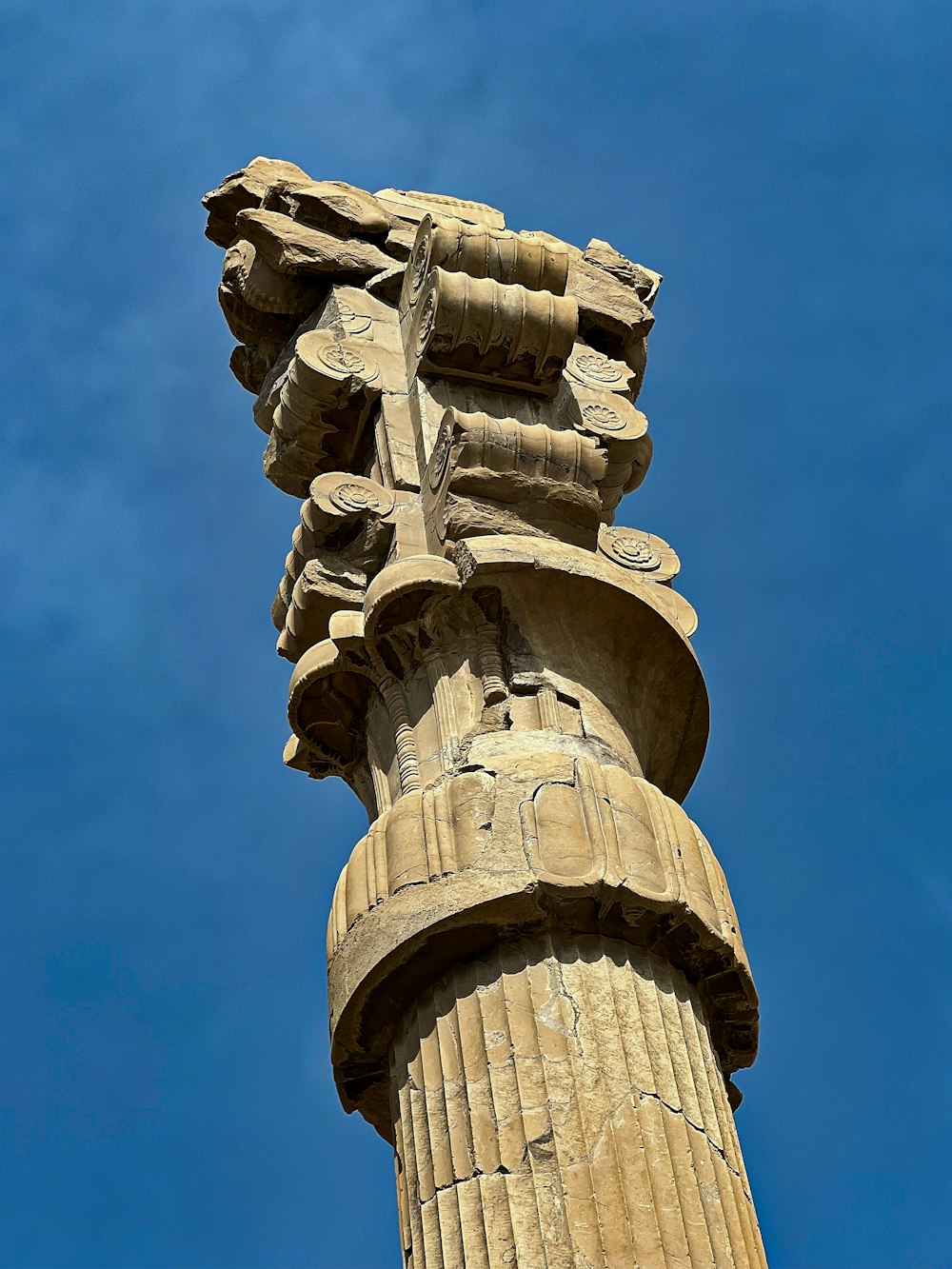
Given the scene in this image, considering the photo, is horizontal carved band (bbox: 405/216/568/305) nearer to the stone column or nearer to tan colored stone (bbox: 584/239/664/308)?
the stone column

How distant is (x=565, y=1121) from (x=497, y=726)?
7.10 feet

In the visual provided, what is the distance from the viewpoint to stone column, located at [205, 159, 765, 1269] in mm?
6625

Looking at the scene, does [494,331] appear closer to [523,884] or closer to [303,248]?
[303,248]

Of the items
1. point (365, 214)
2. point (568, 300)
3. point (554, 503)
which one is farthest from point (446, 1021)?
point (365, 214)

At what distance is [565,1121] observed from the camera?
653 cm

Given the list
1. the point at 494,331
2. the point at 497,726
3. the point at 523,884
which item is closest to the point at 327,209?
the point at 494,331

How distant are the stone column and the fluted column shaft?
0.01m

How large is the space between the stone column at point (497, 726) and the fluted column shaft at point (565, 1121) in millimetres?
13

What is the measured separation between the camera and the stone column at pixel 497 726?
6.62 meters

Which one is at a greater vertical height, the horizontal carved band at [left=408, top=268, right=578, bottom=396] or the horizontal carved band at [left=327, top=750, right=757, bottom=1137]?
the horizontal carved band at [left=408, top=268, right=578, bottom=396]

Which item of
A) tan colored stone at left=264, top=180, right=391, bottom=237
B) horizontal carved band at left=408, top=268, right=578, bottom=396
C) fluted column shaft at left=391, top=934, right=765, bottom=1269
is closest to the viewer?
fluted column shaft at left=391, top=934, right=765, bottom=1269

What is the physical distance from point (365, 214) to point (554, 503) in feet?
10.7

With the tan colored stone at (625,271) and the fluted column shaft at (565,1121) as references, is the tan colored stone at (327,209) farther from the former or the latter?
the fluted column shaft at (565,1121)

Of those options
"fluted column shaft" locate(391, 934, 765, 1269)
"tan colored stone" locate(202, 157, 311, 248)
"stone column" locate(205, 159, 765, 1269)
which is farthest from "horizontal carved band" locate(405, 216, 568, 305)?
"fluted column shaft" locate(391, 934, 765, 1269)
